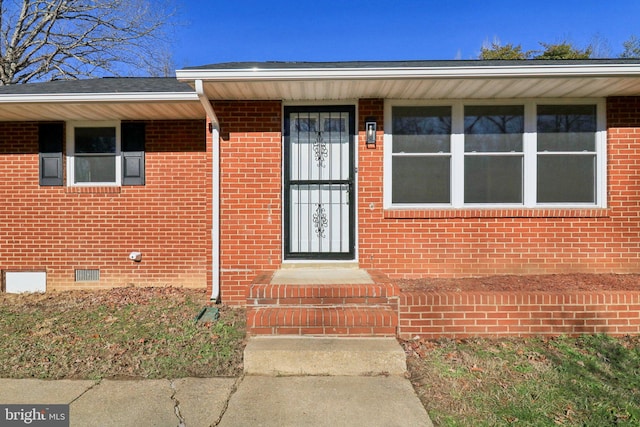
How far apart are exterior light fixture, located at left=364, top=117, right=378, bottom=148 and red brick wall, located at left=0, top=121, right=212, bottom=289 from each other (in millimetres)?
2750

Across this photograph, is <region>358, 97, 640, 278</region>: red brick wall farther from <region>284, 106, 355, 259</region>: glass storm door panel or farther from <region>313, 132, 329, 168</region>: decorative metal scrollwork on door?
<region>313, 132, 329, 168</region>: decorative metal scrollwork on door

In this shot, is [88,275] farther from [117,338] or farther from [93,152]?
[117,338]

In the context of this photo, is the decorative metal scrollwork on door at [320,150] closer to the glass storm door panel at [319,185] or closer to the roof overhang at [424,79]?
the glass storm door panel at [319,185]

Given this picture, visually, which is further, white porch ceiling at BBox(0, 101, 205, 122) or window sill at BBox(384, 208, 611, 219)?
white porch ceiling at BBox(0, 101, 205, 122)

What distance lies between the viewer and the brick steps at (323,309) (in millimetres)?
3426

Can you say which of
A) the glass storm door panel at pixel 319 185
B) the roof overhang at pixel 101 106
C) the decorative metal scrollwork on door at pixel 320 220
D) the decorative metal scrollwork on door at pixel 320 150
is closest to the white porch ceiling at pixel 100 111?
the roof overhang at pixel 101 106

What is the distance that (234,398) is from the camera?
272cm

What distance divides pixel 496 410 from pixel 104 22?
1708 cm

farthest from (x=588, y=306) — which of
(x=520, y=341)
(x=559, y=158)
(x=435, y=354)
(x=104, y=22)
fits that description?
(x=104, y=22)

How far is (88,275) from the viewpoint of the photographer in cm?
597

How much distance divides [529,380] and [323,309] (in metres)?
1.79

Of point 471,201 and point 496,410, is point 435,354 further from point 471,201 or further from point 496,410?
point 471,201

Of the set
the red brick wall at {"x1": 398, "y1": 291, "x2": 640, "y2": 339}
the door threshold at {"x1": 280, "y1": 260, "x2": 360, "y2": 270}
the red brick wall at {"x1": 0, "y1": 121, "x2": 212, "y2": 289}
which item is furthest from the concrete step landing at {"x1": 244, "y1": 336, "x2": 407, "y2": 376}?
the red brick wall at {"x1": 0, "y1": 121, "x2": 212, "y2": 289}

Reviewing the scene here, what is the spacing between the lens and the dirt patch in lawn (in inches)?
155
